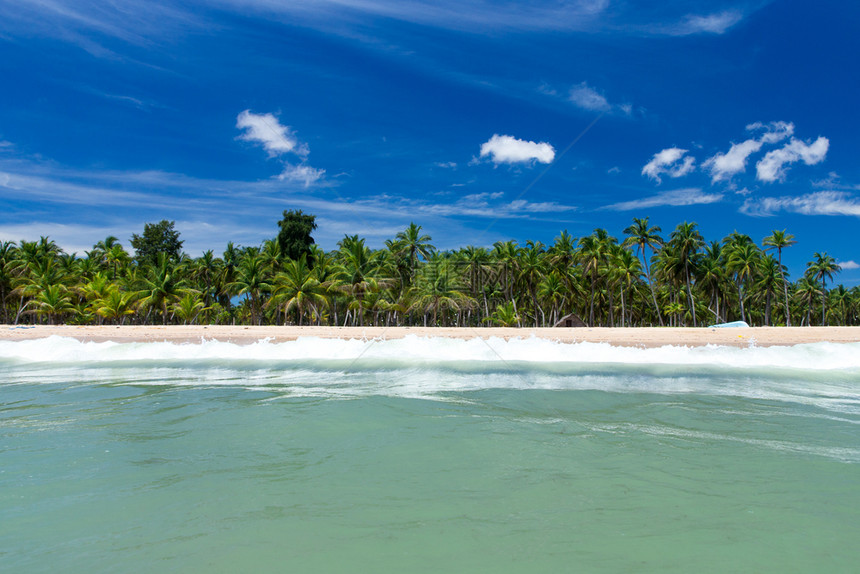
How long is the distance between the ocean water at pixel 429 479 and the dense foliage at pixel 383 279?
32.8 metres

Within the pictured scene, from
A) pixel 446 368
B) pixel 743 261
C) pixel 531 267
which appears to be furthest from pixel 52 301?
pixel 743 261

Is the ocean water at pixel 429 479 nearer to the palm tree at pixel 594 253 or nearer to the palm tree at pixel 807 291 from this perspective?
the palm tree at pixel 594 253

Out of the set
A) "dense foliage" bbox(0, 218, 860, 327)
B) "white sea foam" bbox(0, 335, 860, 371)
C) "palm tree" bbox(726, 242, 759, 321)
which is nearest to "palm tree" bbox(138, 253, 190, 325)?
"dense foliage" bbox(0, 218, 860, 327)

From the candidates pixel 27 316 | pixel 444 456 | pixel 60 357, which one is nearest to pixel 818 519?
pixel 444 456

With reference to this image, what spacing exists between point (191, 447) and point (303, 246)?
50.8 metres

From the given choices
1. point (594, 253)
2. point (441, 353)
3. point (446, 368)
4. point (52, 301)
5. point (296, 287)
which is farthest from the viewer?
point (594, 253)

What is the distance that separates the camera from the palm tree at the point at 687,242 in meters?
51.0

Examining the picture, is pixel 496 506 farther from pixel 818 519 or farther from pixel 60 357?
pixel 60 357

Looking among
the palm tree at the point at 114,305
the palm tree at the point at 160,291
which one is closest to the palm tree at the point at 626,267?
the palm tree at the point at 160,291

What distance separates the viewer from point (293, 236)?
5438cm

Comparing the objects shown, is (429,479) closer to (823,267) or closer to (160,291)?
(160,291)

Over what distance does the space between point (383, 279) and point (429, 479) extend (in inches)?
1570

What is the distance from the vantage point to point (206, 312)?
52281 mm

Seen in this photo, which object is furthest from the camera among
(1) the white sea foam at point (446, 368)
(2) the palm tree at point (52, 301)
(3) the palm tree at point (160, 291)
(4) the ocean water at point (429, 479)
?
(3) the palm tree at point (160, 291)
